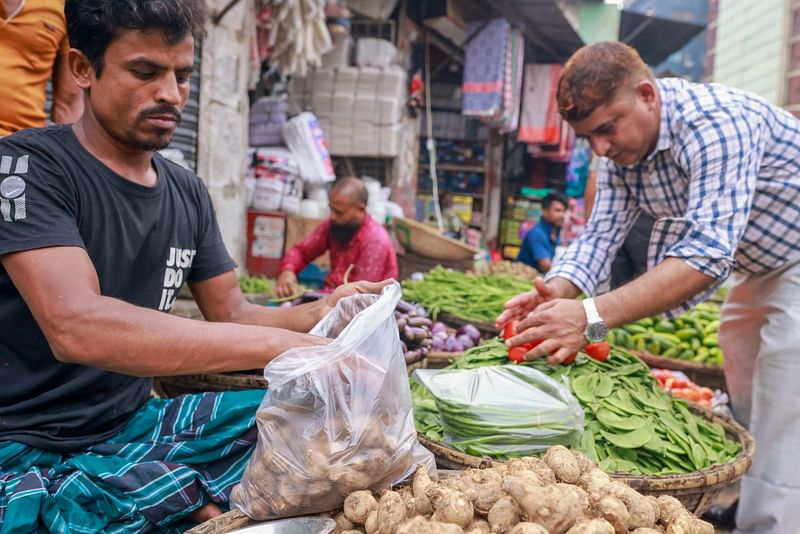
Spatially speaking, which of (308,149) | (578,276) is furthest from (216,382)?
(308,149)

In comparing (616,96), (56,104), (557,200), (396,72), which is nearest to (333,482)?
(616,96)

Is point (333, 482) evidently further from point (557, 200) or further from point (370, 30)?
point (370, 30)

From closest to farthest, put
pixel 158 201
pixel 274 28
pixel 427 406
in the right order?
pixel 158 201 → pixel 427 406 → pixel 274 28

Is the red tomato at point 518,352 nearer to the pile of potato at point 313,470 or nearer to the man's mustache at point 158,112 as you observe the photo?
the pile of potato at point 313,470

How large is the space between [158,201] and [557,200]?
247 inches

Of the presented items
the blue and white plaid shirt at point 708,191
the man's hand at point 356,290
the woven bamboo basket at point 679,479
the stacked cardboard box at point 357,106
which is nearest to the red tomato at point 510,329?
the blue and white plaid shirt at point 708,191

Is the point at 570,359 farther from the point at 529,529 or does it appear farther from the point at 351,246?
the point at 351,246

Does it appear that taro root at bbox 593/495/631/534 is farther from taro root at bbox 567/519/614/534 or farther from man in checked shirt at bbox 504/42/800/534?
man in checked shirt at bbox 504/42/800/534

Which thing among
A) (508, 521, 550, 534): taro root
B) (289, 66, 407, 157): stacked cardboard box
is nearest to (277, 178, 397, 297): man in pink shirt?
(289, 66, 407, 157): stacked cardboard box

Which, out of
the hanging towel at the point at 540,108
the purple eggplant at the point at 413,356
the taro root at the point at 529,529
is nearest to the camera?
the taro root at the point at 529,529

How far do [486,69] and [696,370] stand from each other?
6765 mm

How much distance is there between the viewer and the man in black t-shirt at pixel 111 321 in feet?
5.14

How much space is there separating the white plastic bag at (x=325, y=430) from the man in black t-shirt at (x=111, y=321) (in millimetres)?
97

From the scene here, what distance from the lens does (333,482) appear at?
1569 millimetres
